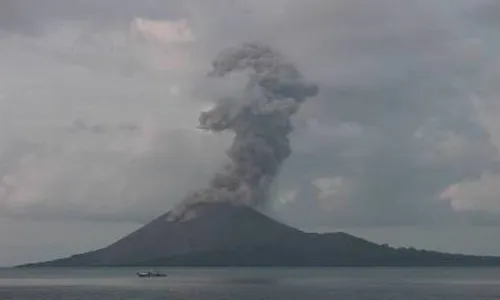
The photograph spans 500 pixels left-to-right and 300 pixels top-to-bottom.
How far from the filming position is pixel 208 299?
90.1 metres

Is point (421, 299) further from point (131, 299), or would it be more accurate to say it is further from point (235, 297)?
point (131, 299)

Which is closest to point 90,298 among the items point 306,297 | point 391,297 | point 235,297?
point 235,297

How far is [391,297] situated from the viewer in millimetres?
89688

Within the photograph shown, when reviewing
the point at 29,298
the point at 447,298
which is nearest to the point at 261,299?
the point at 447,298

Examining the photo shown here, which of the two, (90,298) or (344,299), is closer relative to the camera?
(344,299)

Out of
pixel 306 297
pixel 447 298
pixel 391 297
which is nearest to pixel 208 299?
pixel 306 297

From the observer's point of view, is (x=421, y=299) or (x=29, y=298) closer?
(x=421, y=299)

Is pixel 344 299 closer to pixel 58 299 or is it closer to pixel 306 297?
pixel 306 297

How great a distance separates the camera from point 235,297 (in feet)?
307

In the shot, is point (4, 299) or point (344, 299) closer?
point (344, 299)

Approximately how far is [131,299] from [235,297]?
11371 mm

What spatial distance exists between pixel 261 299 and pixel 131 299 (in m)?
13.0

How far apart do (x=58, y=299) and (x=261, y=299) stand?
67.8 ft

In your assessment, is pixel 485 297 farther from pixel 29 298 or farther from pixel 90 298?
pixel 29 298
